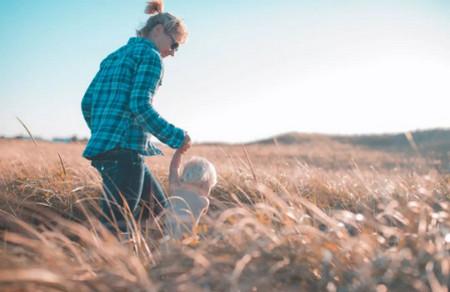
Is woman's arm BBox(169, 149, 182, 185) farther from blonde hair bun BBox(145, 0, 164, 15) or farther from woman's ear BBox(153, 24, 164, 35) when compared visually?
blonde hair bun BBox(145, 0, 164, 15)

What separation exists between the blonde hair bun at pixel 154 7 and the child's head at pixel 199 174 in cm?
123

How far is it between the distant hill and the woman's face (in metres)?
21.0

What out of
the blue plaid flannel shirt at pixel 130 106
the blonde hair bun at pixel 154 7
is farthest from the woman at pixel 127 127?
the blonde hair bun at pixel 154 7

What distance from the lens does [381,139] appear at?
2905 cm

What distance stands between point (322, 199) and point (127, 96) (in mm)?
1789

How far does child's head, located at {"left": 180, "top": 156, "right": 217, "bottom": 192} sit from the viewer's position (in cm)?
312

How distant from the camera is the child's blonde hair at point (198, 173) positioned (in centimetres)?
312

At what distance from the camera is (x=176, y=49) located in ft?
11.3

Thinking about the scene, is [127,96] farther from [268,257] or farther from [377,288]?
[377,288]

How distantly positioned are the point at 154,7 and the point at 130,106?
94 cm

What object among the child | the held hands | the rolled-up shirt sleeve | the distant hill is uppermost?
the rolled-up shirt sleeve

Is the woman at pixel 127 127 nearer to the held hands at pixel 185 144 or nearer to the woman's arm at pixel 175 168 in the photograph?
the held hands at pixel 185 144

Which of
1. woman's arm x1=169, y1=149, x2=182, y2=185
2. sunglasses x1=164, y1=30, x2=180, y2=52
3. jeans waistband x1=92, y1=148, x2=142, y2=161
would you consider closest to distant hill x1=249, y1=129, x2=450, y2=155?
sunglasses x1=164, y1=30, x2=180, y2=52

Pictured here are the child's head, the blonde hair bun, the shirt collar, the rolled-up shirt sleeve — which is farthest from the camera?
the blonde hair bun
